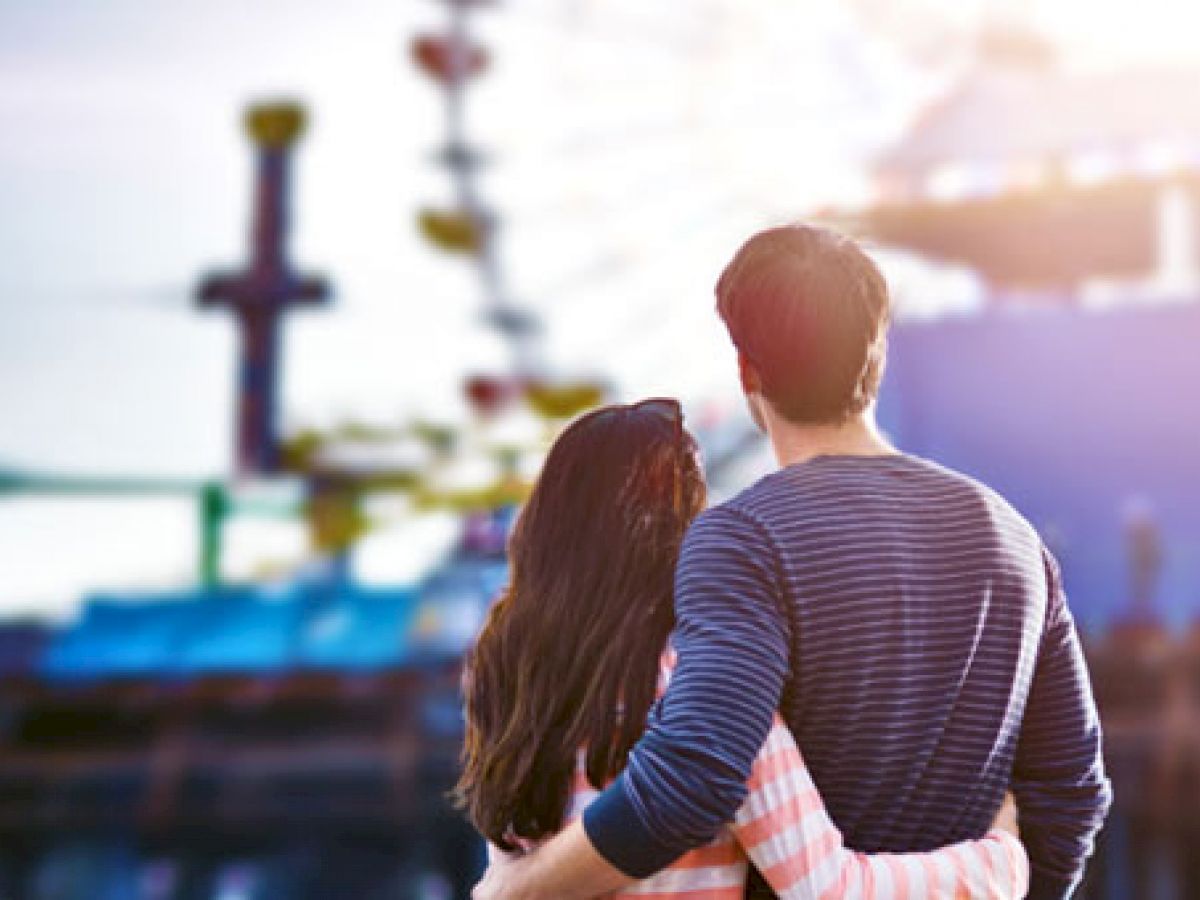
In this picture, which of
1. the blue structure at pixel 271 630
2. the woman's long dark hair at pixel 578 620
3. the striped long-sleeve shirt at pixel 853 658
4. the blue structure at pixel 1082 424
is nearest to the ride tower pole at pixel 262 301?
the blue structure at pixel 271 630

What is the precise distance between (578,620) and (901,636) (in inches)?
10.8

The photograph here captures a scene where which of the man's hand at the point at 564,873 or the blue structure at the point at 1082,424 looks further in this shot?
the blue structure at the point at 1082,424

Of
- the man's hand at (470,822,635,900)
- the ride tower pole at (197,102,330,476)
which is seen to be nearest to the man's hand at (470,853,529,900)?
the man's hand at (470,822,635,900)

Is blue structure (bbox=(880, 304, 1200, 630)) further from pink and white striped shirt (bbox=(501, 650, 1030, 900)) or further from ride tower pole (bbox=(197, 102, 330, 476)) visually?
pink and white striped shirt (bbox=(501, 650, 1030, 900))

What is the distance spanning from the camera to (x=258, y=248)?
2252cm

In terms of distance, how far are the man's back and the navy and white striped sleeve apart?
42mm

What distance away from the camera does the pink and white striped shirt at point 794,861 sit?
160 centimetres

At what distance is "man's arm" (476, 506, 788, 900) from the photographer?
1.55 m

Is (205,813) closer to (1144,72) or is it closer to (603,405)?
(1144,72)

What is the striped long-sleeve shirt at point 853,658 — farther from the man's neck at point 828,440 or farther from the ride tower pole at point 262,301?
the ride tower pole at point 262,301

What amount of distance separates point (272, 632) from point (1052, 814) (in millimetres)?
13923

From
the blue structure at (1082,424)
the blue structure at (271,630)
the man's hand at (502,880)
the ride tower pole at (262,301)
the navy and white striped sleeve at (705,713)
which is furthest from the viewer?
the ride tower pole at (262,301)

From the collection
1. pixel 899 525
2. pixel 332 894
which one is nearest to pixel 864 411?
pixel 899 525

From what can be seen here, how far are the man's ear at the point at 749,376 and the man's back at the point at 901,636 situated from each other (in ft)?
0.27
